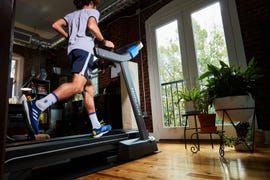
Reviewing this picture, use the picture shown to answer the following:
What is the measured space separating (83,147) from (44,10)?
3.91 m

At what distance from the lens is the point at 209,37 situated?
2.63 m

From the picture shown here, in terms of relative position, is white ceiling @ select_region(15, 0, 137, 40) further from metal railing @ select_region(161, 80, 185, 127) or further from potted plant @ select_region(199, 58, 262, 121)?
potted plant @ select_region(199, 58, 262, 121)

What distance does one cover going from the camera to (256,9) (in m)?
2.24

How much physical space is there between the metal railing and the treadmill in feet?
4.11

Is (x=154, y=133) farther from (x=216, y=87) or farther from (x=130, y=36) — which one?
(x=130, y=36)

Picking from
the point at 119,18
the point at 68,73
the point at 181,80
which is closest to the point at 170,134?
the point at 181,80

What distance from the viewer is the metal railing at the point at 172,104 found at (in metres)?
2.87

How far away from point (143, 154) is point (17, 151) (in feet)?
3.06

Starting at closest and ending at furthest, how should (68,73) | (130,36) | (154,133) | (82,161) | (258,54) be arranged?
(82,161), (68,73), (258,54), (154,133), (130,36)

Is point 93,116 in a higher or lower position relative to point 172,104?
lower

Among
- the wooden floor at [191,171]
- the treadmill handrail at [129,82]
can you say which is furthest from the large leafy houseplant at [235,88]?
the treadmill handrail at [129,82]

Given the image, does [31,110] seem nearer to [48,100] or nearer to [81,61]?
[48,100]

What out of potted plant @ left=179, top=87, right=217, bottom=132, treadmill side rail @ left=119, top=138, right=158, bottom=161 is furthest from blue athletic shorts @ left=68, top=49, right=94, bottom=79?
potted plant @ left=179, top=87, right=217, bottom=132

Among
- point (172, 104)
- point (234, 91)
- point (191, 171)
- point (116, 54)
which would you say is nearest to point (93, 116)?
point (116, 54)
